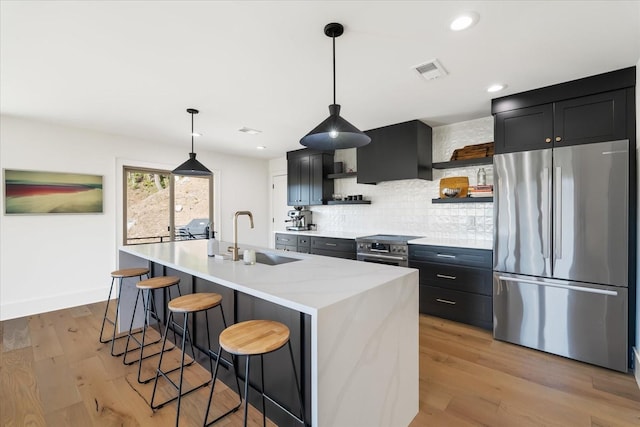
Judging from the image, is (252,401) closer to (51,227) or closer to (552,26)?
(552,26)

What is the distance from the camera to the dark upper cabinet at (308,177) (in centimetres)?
510

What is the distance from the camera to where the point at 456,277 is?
329 centimetres

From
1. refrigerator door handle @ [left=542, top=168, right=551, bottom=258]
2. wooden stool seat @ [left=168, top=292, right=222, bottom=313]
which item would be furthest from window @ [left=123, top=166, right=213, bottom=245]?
refrigerator door handle @ [left=542, top=168, right=551, bottom=258]

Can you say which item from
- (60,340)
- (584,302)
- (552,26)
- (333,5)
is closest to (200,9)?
(333,5)

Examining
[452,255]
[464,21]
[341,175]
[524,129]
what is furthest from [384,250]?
[464,21]

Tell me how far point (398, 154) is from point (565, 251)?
6.71ft

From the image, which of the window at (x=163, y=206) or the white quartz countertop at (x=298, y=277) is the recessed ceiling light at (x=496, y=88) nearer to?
the white quartz countertop at (x=298, y=277)

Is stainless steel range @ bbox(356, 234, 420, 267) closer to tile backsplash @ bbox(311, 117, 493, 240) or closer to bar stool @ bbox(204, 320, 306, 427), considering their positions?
tile backsplash @ bbox(311, 117, 493, 240)

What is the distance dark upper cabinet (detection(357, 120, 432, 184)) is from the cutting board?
0.66 feet

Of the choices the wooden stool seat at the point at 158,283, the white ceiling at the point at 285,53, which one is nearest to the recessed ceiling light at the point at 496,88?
the white ceiling at the point at 285,53

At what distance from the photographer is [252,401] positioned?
6.41ft

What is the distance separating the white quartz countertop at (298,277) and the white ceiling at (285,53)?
155 cm

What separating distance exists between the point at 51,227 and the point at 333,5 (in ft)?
14.6

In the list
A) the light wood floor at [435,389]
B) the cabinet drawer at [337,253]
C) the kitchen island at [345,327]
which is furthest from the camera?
the cabinet drawer at [337,253]
